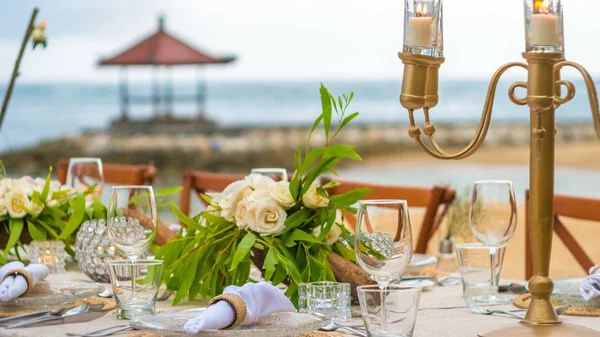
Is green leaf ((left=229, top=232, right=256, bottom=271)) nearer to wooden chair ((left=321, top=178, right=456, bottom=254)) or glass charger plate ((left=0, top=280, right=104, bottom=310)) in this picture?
glass charger plate ((left=0, top=280, right=104, bottom=310))

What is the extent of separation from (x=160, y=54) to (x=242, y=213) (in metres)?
25.4

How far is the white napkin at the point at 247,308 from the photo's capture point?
1199 millimetres

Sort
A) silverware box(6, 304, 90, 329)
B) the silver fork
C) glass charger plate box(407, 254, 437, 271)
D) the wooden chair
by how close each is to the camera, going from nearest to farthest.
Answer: silverware box(6, 304, 90, 329) < the silver fork < glass charger plate box(407, 254, 437, 271) < the wooden chair

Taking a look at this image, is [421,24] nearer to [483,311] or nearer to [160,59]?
[483,311]

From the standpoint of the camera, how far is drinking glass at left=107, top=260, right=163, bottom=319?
4.52 ft

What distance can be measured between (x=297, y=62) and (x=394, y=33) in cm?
339

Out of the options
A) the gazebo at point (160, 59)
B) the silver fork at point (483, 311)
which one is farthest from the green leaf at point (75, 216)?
the gazebo at point (160, 59)

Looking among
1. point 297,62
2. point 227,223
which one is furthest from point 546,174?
point 297,62

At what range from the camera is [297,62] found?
2927 cm

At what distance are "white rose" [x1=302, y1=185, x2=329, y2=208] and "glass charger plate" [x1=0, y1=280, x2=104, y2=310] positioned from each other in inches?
15.7

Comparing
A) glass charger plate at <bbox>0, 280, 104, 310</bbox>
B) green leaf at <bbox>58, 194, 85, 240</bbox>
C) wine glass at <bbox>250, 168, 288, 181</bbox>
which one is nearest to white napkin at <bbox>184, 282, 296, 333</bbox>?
glass charger plate at <bbox>0, 280, 104, 310</bbox>

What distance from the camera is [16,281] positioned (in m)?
1.53

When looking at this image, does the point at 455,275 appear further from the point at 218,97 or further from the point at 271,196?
the point at 218,97

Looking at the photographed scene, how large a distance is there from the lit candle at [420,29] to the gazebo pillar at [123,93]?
85.9 feet
